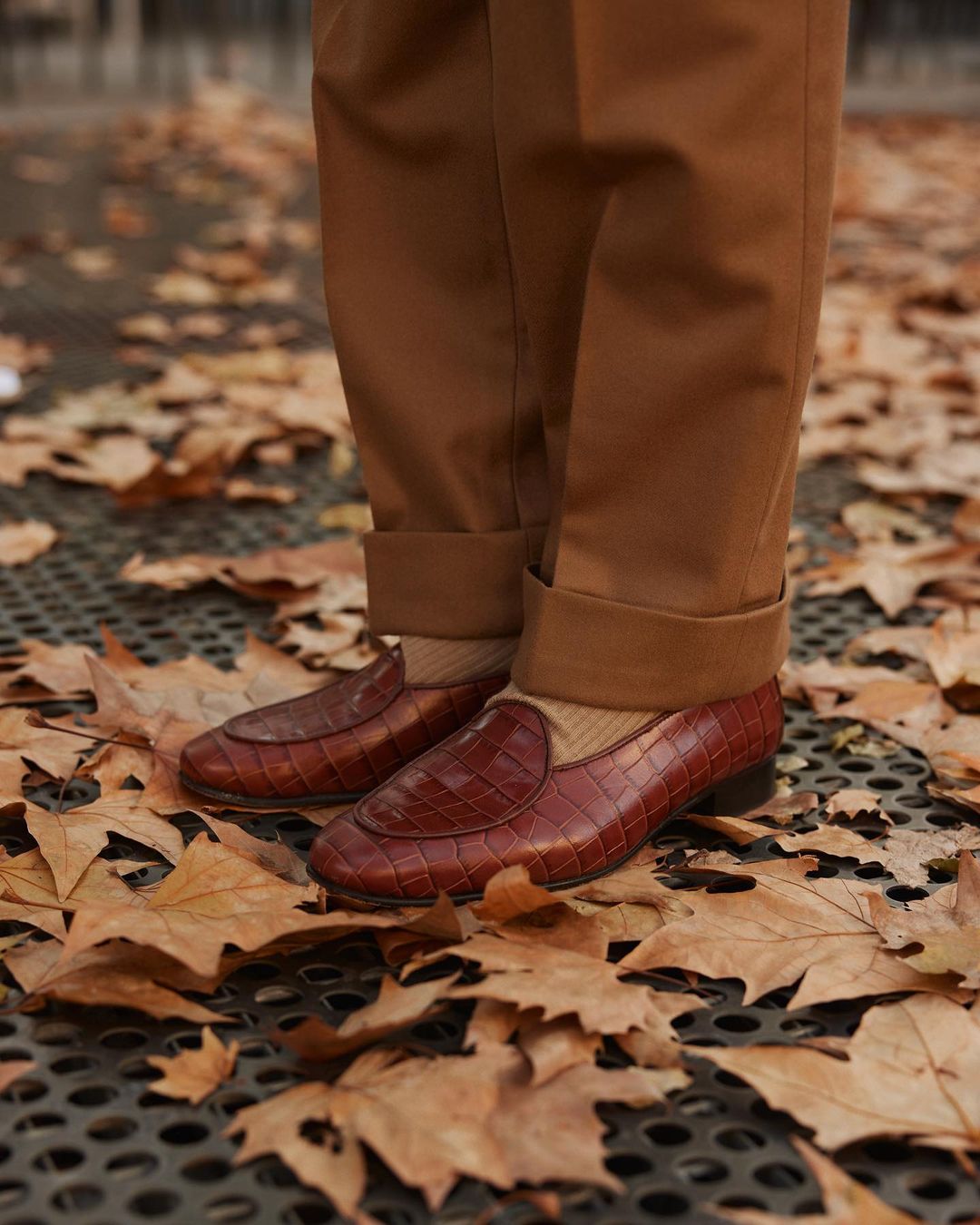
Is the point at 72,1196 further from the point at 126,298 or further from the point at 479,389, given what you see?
the point at 126,298

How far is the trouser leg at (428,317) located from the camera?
3.80ft

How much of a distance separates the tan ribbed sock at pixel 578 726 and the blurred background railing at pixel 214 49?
6.19m

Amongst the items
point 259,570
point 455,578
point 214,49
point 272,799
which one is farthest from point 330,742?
point 214,49

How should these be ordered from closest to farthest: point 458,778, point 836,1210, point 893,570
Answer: point 836,1210, point 458,778, point 893,570

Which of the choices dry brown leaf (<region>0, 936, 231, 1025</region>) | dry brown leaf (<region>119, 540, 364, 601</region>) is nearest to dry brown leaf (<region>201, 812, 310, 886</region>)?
dry brown leaf (<region>0, 936, 231, 1025</region>)

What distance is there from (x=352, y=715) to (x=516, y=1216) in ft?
1.81

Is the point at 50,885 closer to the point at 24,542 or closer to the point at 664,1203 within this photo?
the point at 664,1203

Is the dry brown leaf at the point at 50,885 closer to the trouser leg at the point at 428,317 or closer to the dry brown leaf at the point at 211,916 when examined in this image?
the dry brown leaf at the point at 211,916

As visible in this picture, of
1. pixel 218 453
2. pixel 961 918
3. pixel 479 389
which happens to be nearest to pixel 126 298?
pixel 218 453

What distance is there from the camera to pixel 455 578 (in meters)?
1.27

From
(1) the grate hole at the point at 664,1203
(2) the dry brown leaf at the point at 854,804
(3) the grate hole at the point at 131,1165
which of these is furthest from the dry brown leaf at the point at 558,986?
(2) the dry brown leaf at the point at 854,804

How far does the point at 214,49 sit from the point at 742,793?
8.09 metres

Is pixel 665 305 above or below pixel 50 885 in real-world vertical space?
above

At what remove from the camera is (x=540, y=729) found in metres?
1.14
